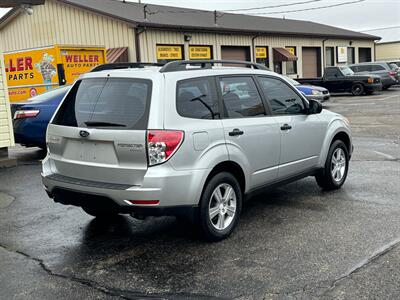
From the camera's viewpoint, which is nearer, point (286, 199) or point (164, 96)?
point (164, 96)

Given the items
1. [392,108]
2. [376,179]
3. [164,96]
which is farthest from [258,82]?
[392,108]

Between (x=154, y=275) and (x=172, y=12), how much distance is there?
24654 mm

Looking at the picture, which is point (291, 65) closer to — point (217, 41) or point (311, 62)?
point (311, 62)

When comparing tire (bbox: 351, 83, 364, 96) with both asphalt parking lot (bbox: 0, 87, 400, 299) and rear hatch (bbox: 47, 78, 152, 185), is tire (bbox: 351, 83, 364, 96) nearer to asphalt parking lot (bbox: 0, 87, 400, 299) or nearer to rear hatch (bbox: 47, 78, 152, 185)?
asphalt parking lot (bbox: 0, 87, 400, 299)

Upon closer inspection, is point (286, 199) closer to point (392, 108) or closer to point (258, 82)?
point (258, 82)

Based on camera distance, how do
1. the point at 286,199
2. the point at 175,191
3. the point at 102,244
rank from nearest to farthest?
the point at 175,191 → the point at 102,244 → the point at 286,199

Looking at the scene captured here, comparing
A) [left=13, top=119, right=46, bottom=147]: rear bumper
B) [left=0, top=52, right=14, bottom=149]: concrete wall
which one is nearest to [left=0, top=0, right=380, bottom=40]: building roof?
[left=0, top=52, right=14, bottom=149]: concrete wall

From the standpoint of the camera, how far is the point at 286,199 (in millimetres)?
6309

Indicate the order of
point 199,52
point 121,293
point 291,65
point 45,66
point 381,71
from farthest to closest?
point 291,65, point 381,71, point 199,52, point 45,66, point 121,293

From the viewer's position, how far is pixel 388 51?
156 ft

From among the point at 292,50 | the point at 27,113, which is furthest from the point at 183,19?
the point at 27,113

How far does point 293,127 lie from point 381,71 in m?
25.4

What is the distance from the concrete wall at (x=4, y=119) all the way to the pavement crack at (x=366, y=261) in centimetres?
755

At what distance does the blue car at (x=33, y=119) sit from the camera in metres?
9.45
